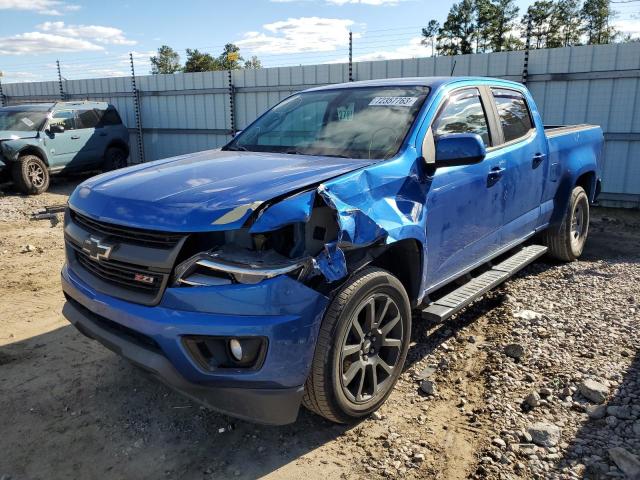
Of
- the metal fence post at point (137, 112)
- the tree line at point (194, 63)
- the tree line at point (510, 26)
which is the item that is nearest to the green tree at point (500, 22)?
the tree line at point (510, 26)

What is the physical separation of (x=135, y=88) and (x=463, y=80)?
12.9m

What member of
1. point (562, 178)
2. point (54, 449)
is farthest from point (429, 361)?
point (562, 178)

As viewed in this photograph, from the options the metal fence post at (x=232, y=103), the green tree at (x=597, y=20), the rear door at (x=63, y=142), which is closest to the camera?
the rear door at (x=63, y=142)

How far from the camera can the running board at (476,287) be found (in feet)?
10.8

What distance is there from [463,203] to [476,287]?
716 millimetres

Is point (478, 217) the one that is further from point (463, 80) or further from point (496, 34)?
point (496, 34)

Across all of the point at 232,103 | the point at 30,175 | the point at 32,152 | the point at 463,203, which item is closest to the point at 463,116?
the point at 463,203

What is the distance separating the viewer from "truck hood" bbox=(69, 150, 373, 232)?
2.36m

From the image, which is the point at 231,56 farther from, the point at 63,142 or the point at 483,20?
the point at 483,20

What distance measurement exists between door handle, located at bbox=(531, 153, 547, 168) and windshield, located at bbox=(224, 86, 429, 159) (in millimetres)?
1488

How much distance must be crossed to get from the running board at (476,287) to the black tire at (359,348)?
32 centimetres

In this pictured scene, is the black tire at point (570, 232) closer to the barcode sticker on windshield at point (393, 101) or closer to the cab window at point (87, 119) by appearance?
the barcode sticker on windshield at point (393, 101)

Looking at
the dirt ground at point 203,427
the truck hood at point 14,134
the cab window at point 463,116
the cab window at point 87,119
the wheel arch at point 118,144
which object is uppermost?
the cab window at point 463,116

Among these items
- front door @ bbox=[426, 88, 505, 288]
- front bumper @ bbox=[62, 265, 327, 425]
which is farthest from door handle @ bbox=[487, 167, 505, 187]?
front bumper @ bbox=[62, 265, 327, 425]
